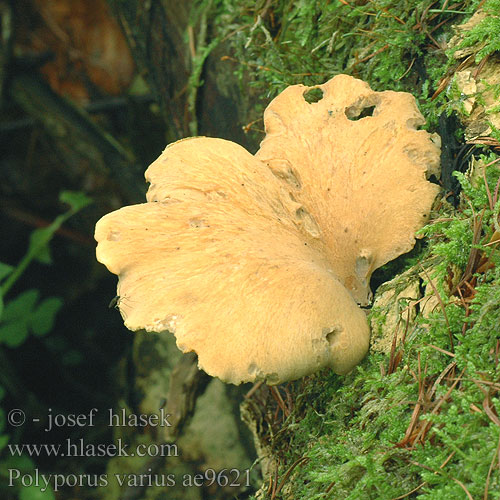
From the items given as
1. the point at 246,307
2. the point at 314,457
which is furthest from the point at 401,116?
the point at 314,457

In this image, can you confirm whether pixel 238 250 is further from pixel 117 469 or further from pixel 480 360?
pixel 117 469

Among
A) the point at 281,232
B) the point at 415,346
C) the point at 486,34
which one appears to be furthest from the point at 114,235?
the point at 486,34

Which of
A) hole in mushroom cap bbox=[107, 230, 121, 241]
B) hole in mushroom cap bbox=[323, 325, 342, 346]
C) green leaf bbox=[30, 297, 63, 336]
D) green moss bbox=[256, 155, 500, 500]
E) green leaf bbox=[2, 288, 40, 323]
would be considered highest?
hole in mushroom cap bbox=[107, 230, 121, 241]

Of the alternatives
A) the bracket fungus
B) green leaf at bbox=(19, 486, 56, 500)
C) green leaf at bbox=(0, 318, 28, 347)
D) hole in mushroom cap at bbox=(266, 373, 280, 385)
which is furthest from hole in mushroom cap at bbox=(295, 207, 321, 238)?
green leaf at bbox=(0, 318, 28, 347)

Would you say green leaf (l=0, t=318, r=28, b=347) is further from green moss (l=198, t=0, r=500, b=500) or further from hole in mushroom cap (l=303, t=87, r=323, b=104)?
hole in mushroom cap (l=303, t=87, r=323, b=104)

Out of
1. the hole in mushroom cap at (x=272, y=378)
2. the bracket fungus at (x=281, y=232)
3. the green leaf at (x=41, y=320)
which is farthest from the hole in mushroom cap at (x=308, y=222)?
the green leaf at (x=41, y=320)

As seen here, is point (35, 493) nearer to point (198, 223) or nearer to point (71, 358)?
point (71, 358)
